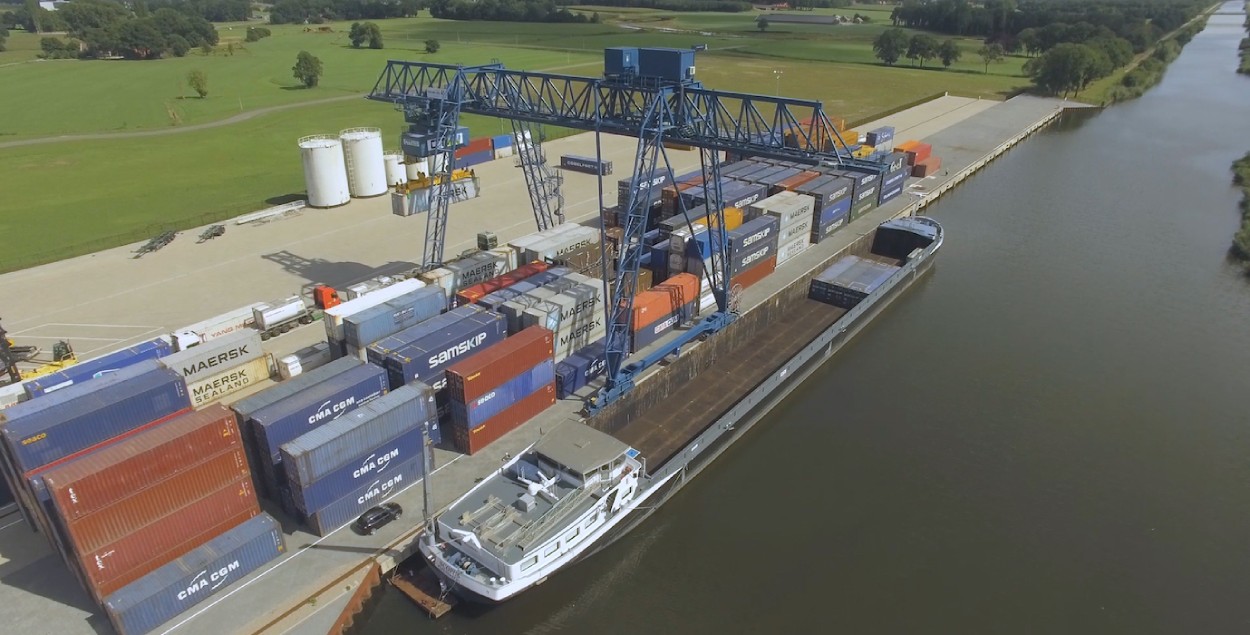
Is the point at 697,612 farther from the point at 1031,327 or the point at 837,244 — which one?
the point at 837,244

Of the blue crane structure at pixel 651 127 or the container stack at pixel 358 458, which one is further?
the blue crane structure at pixel 651 127

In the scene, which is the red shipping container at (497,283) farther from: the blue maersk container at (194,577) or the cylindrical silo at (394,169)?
the cylindrical silo at (394,169)

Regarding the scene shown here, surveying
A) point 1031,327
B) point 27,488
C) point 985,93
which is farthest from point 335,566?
point 985,93

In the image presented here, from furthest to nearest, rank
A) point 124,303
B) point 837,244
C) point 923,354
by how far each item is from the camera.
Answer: point 837,244 → point 124,303 → point 923,354

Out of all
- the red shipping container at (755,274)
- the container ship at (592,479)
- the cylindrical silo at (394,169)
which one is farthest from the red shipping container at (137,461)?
the cylindrical silo at (394,169)

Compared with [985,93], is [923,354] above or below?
below

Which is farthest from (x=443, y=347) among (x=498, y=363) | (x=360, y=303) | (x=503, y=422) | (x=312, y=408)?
(x=360, y=303)

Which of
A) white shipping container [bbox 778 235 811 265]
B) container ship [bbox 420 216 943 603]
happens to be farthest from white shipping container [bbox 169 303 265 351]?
white shipping container [bbox 778 235 811 265]
